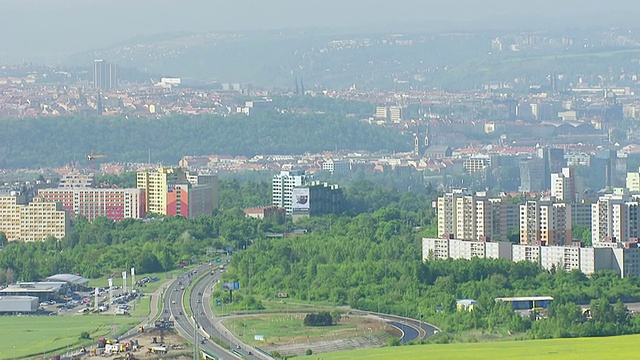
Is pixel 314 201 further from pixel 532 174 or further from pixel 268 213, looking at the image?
pixel 532 174

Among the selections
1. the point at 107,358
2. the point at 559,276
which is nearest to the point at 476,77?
the point at 559,276

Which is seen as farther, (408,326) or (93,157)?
(93,157)

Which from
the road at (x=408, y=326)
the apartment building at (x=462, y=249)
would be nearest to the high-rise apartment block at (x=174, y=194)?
the apartment building at (x=462, y=249)

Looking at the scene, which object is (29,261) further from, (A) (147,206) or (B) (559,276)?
(A) (147,206)

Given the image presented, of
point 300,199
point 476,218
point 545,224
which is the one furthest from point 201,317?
point 300,199

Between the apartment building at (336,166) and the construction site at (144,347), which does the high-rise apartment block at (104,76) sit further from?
the construction site at (144,347)

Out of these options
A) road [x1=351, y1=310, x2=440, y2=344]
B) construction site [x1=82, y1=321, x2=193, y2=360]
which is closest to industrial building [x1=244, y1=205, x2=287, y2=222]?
road [x1=351, y1=310, x2=440, y2=344]
